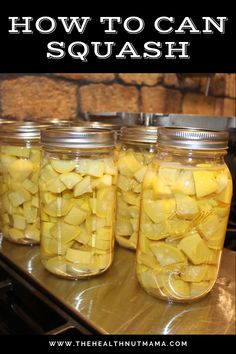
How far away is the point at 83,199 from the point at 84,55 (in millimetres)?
646

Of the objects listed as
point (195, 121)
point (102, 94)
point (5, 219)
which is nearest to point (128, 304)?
point (5, 219)

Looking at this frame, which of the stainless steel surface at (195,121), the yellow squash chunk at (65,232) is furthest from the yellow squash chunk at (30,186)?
the stainless steel surface at (195,121)

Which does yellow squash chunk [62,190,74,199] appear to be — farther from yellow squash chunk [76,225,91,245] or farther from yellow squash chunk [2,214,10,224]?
yellow squash chunk [2,214,10,224]

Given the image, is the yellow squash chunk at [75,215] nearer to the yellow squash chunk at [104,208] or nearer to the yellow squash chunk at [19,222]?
the yellow squash chunk at [104,208]

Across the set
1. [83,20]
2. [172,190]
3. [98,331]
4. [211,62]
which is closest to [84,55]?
[83,20]

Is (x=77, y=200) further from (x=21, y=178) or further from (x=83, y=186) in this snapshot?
(x=21, y=178)

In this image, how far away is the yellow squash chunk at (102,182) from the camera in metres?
0.46

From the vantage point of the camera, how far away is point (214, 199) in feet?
1.36

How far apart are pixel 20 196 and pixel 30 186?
0.02 meters

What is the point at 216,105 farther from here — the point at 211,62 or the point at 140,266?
the point at 140,266

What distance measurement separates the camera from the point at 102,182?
1.53ft

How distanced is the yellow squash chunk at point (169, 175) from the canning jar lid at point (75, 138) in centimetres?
9

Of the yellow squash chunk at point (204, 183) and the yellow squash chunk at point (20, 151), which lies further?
the yellow squash chunk at point (20, 151)
